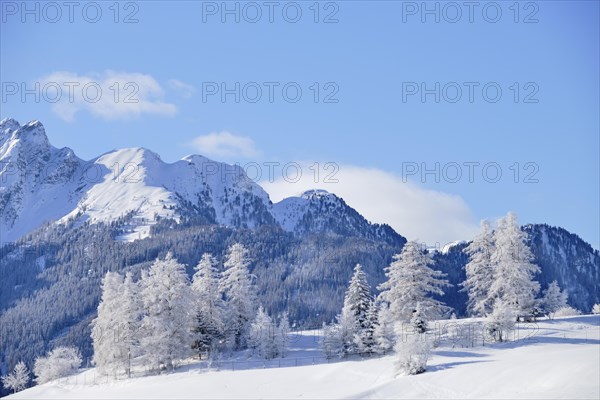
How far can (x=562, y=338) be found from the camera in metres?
64.9

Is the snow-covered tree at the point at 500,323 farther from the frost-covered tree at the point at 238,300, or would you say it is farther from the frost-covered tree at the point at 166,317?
the frost-covered tree at the point at 166,317

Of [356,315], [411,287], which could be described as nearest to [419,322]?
[411,287]

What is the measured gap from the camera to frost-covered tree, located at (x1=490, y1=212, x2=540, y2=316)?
74.7 m

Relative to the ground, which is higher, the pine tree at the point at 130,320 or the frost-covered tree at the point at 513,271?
the frost-covered tree at the point at 513,271

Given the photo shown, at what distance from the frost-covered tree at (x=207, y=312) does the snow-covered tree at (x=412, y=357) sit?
2751 centimetres

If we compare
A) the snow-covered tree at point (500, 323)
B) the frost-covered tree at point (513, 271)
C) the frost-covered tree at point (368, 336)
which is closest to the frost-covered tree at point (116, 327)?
the frost-covered tree at point (368, 336)

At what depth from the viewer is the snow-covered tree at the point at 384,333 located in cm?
6944

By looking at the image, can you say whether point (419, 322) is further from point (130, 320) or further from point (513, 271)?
point (130, 320)

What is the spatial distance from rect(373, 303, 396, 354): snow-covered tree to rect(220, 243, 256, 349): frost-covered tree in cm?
1813

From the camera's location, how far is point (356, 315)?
2923 inches

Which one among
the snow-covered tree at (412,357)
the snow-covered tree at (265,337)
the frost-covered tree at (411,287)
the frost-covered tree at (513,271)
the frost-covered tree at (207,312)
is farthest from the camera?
the frost-covered tree at (207,312)

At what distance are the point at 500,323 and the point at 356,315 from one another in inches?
610

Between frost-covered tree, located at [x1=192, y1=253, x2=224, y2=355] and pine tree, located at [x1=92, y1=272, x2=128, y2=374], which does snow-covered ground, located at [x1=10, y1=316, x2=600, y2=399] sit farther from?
frost-covered tree, located at [x1=192, y1=253, x2=224, y2=355]

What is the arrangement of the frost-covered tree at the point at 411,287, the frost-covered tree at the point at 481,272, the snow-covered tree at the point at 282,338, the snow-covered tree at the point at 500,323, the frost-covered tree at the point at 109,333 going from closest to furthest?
1. the snow-covered tree at the point at 500,323
2. the frost-covered tree at the point at 109,333
3. the snow-covered tree at the point at 282,338
4. the frost-covered tree at the point at 411,287
5. the frost-covered tree at the point at 481,272
